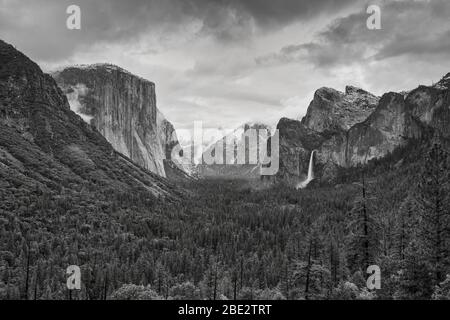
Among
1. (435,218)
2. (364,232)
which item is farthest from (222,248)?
(435,218)

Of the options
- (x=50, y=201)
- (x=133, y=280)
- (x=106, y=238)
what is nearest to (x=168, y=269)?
(x=133, y=280)

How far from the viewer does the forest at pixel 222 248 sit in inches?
1644

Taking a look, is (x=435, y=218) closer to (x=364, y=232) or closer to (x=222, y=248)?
(x=364, y=232)

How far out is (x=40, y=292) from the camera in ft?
292

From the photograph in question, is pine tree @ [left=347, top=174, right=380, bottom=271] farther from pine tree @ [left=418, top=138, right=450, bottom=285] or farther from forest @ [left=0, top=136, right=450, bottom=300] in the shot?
pine tree @ [left=418, top=138, right=450, bottom=285]

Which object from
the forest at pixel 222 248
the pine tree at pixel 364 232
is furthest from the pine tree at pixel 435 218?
the pine tree at pixel 364 232

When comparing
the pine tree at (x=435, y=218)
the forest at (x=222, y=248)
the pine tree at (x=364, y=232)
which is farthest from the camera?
the pine tree at (x=364, y=232)

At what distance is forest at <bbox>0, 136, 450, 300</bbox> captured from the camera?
4175 cm

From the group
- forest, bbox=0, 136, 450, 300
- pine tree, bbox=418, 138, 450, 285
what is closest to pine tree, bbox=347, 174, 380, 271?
forest, bbox=0, 136, 450, 300

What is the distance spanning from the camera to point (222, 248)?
148 meters

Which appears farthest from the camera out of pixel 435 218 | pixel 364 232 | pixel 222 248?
pixel 222 248

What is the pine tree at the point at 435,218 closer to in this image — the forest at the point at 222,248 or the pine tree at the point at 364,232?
the forest at the point at 222,248
